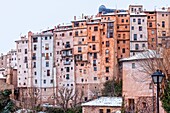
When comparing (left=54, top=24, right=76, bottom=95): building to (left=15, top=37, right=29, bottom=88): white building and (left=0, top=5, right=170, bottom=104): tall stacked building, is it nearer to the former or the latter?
(left=0, top=5, right=170, bottom=104): tall stacked building

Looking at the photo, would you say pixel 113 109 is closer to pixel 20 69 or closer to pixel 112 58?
pixel 112 58

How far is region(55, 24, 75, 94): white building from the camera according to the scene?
253 feet

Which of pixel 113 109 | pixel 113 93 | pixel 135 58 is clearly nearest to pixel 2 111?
pixel 135 58

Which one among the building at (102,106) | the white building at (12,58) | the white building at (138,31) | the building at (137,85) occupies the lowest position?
the building at (102,106)

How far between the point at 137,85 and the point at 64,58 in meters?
41.3

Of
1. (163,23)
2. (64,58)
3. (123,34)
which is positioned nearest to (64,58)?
(64,58)

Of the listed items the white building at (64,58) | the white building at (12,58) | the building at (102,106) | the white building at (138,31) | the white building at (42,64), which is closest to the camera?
the building at (102,106)

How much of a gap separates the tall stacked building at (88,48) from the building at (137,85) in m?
32.7

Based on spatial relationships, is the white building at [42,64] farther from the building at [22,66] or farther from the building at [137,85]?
the building at [137,85]

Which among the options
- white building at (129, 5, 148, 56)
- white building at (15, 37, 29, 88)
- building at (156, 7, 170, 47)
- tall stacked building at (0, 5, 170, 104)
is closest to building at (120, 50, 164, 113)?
tall stacked building at (0, 5, 170, 104)

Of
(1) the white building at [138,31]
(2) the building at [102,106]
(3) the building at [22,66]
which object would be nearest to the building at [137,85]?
(2) the building at [102,106]

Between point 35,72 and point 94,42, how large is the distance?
12.5 m

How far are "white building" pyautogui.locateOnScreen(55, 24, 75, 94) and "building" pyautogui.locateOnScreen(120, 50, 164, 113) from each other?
38100 mm

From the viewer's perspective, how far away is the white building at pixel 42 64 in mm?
78938
